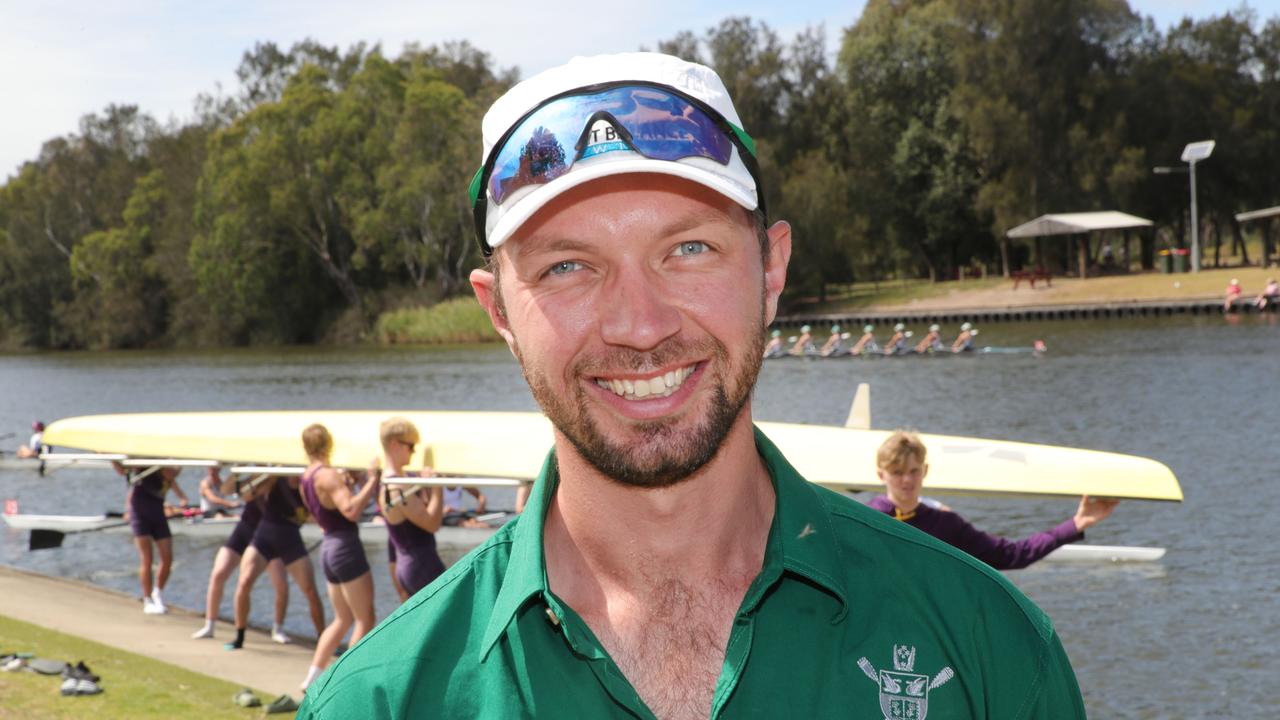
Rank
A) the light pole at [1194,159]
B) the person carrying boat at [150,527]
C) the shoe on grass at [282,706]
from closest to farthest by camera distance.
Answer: the shoe on grass at [282,706]
the person carrying boat at [150,527]
the light pole at [1194,159]

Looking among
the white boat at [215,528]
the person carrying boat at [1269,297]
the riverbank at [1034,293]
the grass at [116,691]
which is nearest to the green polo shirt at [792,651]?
the grass at [116,691]

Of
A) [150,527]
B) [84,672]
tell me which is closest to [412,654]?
[84,672]

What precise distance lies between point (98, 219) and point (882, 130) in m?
57.9

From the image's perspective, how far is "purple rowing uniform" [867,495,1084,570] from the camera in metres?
7.29

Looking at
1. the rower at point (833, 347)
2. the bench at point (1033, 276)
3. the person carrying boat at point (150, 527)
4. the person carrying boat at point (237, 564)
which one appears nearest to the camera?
the person carrying boat at point (237, 564)

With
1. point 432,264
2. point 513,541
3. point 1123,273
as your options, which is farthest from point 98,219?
point 513,541

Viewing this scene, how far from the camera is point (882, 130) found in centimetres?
6512

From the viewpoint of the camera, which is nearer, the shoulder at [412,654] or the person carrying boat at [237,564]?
the shoulder at [412,654]

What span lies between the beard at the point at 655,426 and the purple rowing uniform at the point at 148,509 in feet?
42.3

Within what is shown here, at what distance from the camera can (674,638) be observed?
1.77m

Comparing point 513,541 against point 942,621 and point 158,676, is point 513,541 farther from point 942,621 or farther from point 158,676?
point 158,676

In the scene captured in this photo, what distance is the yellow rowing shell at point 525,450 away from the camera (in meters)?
10.4

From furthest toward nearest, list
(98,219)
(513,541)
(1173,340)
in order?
(98,219) < (1173,340) < (513,541)

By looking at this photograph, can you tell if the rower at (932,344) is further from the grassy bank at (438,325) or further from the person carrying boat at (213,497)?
the person carrying boat at (213,497)
